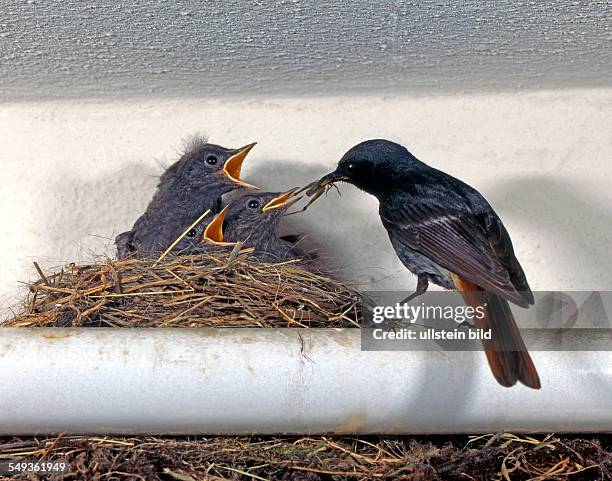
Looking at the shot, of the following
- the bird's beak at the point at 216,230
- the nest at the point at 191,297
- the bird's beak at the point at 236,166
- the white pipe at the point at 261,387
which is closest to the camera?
the white pipe at the point at 261,387

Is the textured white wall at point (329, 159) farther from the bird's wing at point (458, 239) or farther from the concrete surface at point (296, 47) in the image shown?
the bird's wing at point (458, 239)

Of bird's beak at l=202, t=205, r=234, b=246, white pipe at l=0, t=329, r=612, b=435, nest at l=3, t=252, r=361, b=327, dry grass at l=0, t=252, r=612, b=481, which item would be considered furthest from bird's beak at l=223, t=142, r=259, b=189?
white pipe at l=0, t=329, r=612, b=435

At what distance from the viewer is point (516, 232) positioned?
114 inches

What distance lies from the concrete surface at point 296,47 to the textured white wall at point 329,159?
8cm

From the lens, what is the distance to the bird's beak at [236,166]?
290cm

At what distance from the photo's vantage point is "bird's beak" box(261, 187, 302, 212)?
9.39 ft

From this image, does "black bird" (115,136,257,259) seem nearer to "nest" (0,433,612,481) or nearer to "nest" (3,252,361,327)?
"nest" (3,252,361,327)

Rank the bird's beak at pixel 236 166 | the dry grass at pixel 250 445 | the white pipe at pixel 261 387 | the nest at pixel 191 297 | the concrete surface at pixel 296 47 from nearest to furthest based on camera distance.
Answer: the white pipe at pixel 261 387 → the dry grass at pixel 250 445 → the nest at pixel 191 297 → the concrete surface at pixel 296 47 → the bird's beak at pixel 236 166

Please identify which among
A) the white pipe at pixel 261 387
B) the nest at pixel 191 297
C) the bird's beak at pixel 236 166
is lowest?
the white pipe at pixel 261 387

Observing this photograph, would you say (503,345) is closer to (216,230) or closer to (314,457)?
(314,457)

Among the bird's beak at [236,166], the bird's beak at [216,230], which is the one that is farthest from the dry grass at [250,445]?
the bird's beak at [236,166]

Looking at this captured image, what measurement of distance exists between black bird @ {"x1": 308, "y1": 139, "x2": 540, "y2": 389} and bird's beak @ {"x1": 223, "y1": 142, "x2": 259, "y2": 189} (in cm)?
39

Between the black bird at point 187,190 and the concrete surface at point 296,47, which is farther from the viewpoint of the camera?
the black bird at point 187,190

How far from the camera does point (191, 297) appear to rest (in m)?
2.30
